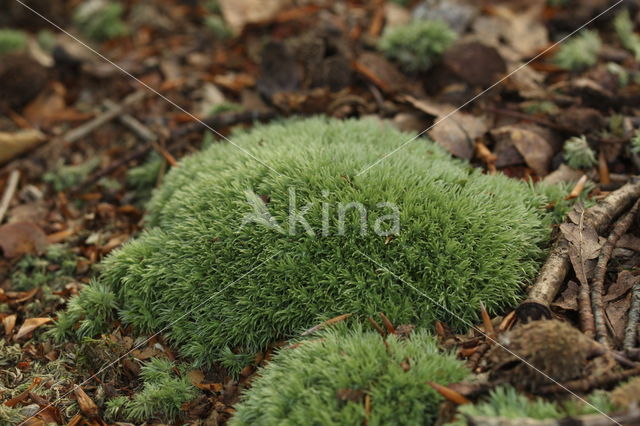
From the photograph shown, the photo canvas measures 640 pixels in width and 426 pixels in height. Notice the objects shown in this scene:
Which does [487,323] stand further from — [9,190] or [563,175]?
[9,190]

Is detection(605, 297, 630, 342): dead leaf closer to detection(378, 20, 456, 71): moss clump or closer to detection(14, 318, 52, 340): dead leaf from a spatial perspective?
detection(378, 20, 456, 71): moss clump

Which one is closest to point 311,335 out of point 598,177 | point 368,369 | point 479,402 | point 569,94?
point 368,369

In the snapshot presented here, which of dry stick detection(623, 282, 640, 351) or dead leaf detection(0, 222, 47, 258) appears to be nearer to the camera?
dry stick detection(623, 282, 640, 351)

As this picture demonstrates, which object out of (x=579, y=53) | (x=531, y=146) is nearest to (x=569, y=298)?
(x=531, y=146)

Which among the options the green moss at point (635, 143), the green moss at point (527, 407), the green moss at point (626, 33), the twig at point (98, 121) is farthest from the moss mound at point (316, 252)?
the green moss at point (626, 33)

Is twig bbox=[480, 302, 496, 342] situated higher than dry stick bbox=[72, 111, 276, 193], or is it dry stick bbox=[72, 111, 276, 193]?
dry stick bbox=[72, 111, 276, 193]

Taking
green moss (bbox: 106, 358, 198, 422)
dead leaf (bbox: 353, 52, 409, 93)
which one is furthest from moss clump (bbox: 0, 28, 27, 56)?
green moss (bbox: 106, 358, 198, 422)
